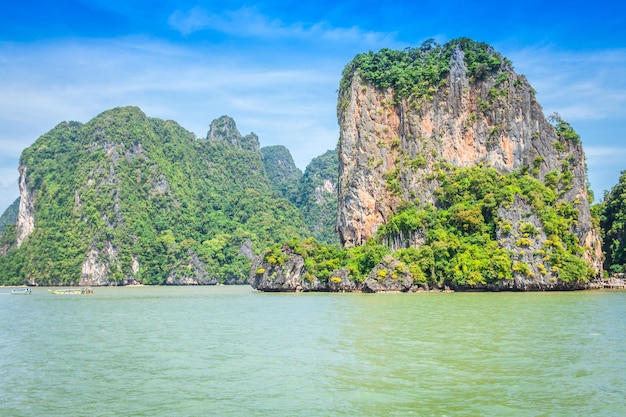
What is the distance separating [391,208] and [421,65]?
58.4 feet

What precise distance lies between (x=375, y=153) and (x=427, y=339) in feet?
163

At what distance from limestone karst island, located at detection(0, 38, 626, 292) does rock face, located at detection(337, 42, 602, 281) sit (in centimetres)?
15

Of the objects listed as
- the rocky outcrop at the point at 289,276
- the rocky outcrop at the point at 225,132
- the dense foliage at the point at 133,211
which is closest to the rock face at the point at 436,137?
the rocky outcrop at the point at 289,276

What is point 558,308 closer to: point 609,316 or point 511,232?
point 609,316

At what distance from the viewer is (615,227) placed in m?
57.7

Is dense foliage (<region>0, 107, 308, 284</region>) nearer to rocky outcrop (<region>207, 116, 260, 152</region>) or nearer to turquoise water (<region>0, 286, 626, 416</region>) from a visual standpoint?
rocky outcrop (<region>207, 116, 260, 152</region>)

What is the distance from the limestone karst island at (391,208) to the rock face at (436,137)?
0.15 m

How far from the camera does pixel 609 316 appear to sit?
24.6 metres

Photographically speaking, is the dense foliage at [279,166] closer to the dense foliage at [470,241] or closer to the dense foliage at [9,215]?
the dense foliage at [9,215]

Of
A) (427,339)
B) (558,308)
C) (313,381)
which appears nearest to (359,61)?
(558,308)

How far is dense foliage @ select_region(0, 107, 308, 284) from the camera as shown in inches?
3871

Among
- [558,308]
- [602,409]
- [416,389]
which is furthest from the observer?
[558,308]

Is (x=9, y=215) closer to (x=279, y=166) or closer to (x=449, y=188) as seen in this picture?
(x=279, y=166)

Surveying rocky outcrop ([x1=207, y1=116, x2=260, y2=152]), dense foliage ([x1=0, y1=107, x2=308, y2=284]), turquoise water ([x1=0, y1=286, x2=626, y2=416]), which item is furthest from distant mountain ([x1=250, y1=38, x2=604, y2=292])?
rocky outcrop ([x1=207, y1=116, x2=260, y2=152])
